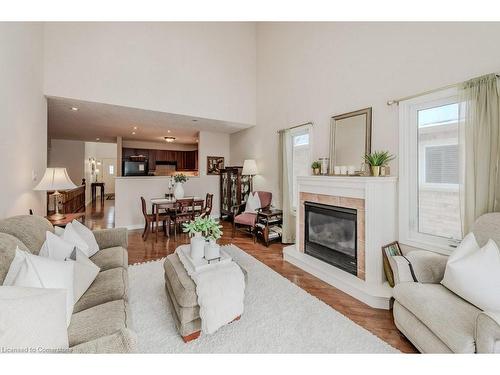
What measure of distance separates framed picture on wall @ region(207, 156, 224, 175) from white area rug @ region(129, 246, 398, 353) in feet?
13.6

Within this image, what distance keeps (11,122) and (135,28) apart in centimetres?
291

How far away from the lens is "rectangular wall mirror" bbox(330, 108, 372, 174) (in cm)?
294

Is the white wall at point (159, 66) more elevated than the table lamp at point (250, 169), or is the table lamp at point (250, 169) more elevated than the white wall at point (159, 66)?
the white wall at point (159, 66)

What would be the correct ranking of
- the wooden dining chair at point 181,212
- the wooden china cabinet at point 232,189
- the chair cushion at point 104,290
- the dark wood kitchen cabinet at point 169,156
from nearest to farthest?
the chair cushion at point 104,290 < the wooden dining chair at point 181,212 < the wooden china cabinet at point 232,189 < the dark wood kitchen cabinet at point 169,156

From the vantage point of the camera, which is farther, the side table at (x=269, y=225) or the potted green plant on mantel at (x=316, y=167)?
the side table at (x=269, y=225)

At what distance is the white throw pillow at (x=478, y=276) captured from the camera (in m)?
1.39

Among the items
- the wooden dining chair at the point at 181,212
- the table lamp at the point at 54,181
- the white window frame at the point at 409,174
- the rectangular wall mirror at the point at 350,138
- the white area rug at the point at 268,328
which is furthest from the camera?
the wooden dining chair at the point at 181,212

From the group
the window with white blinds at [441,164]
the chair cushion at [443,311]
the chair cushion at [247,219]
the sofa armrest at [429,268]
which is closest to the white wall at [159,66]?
the chair cushion at [247,219]

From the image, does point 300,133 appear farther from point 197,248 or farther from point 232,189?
point 197,248

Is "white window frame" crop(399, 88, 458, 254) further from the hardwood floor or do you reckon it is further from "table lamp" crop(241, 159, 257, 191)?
"table lamp" crop(241, 159, 257, 191)

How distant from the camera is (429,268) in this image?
185 cm

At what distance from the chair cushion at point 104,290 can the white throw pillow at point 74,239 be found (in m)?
0.40

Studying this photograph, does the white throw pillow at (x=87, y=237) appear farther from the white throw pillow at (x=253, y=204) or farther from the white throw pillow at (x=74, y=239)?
the white throw pillow at (x=253, y=204)
